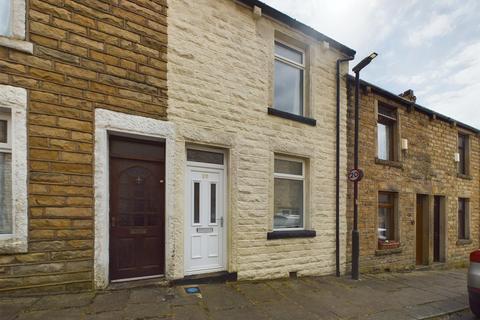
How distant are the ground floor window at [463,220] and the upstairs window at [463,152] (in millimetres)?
1240

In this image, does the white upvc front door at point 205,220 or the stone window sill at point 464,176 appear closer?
the white upvc front door at point 205,220

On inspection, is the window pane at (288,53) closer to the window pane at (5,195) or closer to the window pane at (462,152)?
the window pane at (5,195)

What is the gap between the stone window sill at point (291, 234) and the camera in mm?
6438

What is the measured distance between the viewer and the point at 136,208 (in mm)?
5234

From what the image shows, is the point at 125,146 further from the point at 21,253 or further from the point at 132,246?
the point at 21,253

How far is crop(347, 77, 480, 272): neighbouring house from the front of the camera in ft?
28.0

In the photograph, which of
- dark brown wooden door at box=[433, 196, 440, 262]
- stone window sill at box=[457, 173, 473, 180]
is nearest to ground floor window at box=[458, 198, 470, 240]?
stone window sill at box=[457, 173, 473, 180]

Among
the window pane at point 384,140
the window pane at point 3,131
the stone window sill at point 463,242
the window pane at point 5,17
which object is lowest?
the stone window sill at point 463,242

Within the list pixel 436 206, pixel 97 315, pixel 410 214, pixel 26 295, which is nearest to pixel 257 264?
pixel 97 315

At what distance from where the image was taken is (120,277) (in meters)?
5.05

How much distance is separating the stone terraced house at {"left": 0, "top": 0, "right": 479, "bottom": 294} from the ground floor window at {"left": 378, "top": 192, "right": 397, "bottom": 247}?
2.26 ft

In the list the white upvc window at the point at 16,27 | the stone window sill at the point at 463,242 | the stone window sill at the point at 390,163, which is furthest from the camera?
the stone window sill at the point at 463,242

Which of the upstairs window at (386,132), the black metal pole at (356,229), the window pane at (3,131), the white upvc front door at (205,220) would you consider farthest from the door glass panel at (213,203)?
the upstairs window at (386,132)

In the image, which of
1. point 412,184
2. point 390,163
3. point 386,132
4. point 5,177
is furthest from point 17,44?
point 412,184
